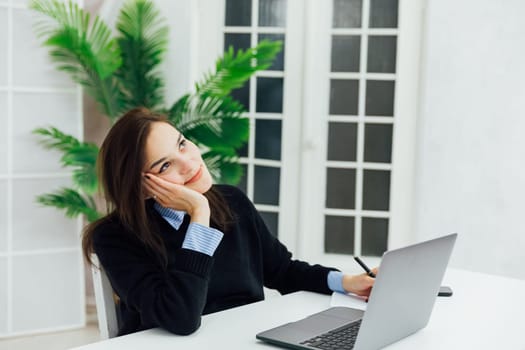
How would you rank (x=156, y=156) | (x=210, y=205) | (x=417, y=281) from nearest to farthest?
(x=417, y=281), (x=156, y=156), (x=210, y=205)

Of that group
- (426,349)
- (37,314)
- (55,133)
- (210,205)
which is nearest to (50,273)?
(37,314)

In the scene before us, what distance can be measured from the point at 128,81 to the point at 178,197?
218 centimetres

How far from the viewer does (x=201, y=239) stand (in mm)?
1682

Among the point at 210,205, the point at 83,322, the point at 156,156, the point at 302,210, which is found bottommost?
the point at 83,322

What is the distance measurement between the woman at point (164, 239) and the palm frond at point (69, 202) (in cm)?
186

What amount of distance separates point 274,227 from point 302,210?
0.21 metres

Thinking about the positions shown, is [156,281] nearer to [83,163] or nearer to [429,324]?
[429,324]

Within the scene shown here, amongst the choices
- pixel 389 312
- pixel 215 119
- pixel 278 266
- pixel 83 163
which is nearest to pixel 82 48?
pixel 83 163

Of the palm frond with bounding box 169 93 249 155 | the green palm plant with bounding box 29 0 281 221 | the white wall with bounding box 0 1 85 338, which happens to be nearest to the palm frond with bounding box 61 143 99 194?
the green palm plant with bounding box 29 0 281 221

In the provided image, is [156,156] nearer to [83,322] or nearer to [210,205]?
[210,205]

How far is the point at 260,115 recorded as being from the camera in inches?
158

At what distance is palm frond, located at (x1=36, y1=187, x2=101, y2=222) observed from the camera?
3.66 metres

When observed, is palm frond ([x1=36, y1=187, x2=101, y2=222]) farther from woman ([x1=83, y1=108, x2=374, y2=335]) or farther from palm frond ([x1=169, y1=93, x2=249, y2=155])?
woman ([x1=83, y1=108, x2=374, y2=335])

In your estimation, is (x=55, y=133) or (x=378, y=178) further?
(x=378, y=178)
